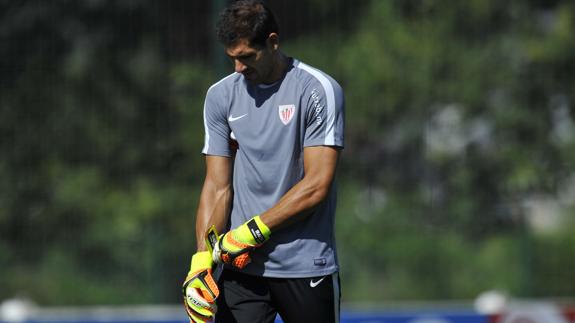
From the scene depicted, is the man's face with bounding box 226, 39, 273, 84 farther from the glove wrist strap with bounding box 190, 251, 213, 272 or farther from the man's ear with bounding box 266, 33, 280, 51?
the glove wrist strap with bounding box 190, 251, 213, 272

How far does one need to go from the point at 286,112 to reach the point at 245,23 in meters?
0.38

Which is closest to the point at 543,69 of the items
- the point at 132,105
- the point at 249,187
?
the point at 132,105

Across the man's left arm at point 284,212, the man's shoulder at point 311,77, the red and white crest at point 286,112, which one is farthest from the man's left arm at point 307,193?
the man's shoulder at point 311,77

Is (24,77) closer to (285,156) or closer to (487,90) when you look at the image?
(487,90)

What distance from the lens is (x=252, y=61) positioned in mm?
3967

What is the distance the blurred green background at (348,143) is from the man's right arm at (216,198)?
544 cm

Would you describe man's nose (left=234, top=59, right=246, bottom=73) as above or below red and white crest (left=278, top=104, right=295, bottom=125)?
above

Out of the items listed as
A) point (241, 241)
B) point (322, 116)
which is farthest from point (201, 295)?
point (322, 116)

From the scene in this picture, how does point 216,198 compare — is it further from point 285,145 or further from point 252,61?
point 252,61

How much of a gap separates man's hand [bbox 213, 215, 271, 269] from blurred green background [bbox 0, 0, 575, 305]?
5.65 m

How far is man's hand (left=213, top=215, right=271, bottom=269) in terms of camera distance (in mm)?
3951

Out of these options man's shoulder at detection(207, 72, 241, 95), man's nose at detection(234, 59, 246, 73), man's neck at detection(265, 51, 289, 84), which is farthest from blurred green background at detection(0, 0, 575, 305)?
man's nose at detection(234, 59, 246, 73)

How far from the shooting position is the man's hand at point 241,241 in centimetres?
395

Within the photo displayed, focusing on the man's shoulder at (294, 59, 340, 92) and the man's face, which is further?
the man's shoulder at (294, 59, 340, 92)
